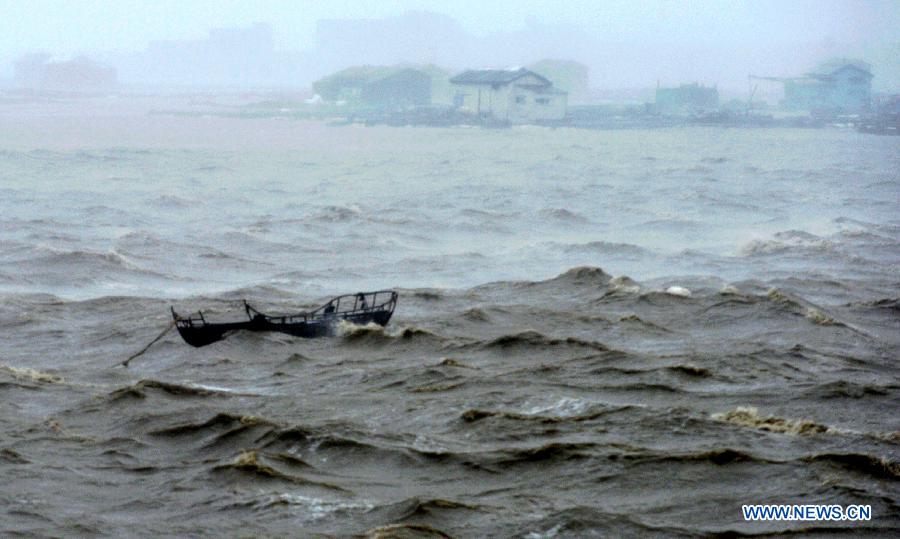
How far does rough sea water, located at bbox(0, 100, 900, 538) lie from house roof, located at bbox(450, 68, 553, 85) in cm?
5607

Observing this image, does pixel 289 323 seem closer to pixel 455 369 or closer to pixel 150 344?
pixel 150 344

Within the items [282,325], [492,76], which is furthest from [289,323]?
[492,76]

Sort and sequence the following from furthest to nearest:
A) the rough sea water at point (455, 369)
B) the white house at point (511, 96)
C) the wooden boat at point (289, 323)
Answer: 1. the white house at point (511, 96)
2. the wooden boat at point (289, 323)
3. the rough sea water at point (455, 369)

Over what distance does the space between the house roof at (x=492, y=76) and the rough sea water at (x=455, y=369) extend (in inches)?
2207

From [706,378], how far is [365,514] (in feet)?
35.4

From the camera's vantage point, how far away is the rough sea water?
63.5 feet

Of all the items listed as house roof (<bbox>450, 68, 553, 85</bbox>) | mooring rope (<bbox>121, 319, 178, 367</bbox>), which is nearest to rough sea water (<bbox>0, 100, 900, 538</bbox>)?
mooring rope (<bbox>121, 319, 178, 367</bbox>)

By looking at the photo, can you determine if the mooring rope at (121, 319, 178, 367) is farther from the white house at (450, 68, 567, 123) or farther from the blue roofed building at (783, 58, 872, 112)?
the blue roofed building at (783, 58, 872, 112)

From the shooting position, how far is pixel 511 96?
127m

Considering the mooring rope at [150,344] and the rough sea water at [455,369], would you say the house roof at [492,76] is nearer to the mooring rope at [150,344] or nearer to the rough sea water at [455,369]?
the rough sea water at [455,369]

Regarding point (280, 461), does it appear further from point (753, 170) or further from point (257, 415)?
point (753, 170)

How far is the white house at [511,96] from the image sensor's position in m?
127

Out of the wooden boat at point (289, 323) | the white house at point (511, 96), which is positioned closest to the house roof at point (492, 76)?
the white house at point (511, 96)

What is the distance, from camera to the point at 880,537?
17.6 meters
